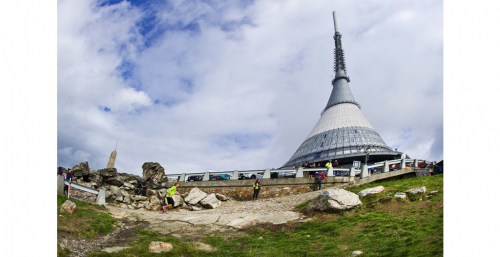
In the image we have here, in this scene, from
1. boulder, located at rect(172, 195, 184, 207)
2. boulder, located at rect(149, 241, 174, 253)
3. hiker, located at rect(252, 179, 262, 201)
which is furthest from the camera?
hiker, located at rect(252, 179, 262, 201)

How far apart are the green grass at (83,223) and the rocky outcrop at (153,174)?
8.34m

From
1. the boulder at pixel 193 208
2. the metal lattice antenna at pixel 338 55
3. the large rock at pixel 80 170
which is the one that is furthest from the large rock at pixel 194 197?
the metal lattice antenna at pixel 338 55

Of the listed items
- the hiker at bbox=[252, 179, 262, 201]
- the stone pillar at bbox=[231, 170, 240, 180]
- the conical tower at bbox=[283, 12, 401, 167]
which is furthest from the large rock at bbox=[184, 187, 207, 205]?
the conical tower at bbox=[283, 12, 401, 167]

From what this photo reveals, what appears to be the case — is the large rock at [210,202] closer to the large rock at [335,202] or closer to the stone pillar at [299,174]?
the stone pillar at [299,174]

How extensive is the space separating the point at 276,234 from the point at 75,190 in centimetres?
953

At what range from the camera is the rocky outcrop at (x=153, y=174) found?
67.1 feet

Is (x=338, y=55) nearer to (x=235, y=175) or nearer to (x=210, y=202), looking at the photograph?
(x=235, y=175)

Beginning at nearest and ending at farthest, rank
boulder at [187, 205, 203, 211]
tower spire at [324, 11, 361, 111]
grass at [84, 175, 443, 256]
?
grass at [84, 175, 443, 256] → boulder at [187, 205, 203, 211] → tower spire at [324, 11, 361, 111]

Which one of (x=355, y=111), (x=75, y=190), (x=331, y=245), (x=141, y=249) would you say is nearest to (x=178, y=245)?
(x=141, y=249)

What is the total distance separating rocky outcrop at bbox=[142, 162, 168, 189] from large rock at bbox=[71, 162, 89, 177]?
3594 mm

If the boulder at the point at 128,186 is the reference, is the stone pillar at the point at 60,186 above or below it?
above

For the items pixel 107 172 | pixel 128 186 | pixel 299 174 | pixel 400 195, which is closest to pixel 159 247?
pixel 400 195

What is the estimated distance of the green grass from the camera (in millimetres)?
9039

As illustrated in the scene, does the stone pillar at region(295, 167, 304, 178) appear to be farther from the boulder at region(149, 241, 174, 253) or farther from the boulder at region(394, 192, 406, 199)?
the boulder at region(149, 241, 174, 253)
